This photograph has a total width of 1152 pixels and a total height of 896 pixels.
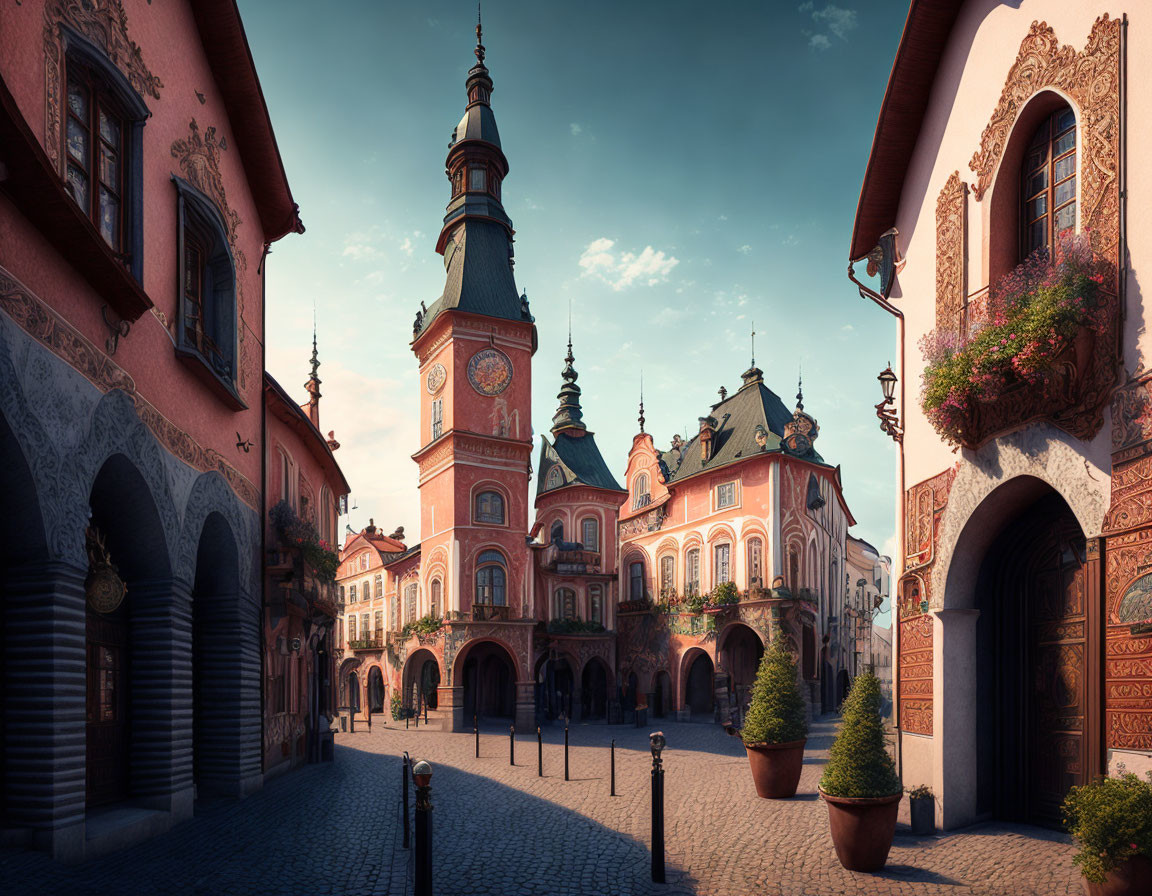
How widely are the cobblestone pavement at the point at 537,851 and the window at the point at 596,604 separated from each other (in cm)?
2354

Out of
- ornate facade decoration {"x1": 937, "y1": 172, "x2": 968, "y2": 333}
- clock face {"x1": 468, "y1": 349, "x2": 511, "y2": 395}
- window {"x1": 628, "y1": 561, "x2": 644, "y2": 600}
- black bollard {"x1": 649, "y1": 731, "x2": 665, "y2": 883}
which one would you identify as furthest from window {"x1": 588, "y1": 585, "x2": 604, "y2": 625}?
black bollard {"x1": 649, "y1": 731, "x2": 665, "y2": 883}

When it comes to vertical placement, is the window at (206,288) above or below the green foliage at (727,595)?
above

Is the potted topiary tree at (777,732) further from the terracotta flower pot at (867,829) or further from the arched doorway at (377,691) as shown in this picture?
the arched doorway at (377,691)

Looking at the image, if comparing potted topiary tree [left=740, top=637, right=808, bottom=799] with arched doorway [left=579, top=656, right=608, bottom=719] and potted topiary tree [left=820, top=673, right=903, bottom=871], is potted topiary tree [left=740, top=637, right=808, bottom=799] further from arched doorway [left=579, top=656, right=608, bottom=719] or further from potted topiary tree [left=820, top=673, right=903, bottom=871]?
arched doorway [left=579, top=656, right=608, bottom=719]

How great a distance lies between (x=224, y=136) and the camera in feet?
46.8

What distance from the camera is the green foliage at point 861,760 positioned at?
30.0 feet

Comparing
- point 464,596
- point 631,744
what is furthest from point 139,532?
point 464,596

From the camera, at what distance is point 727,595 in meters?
35.6


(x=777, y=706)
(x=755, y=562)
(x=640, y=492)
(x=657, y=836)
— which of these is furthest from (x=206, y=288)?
(x=640, y=492)

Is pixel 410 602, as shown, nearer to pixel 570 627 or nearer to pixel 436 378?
pixel 570 627

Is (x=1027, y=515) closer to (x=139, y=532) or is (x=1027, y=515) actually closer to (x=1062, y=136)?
(x=1062, y=136)

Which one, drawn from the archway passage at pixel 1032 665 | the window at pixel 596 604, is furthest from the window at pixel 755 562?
the archway passage at pixel 1032 665

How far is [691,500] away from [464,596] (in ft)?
38.5

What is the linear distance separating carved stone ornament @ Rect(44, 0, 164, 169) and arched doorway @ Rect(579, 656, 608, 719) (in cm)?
3295
